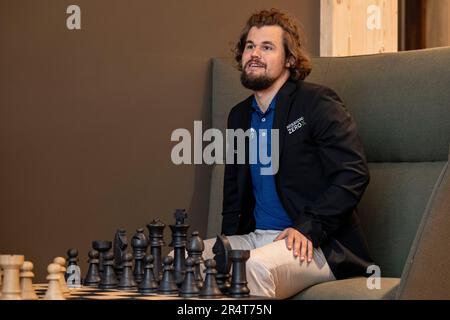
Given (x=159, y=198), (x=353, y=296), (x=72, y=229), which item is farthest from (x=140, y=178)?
(x=353, y=296)

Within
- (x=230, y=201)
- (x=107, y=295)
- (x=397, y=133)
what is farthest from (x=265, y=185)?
(x=107, y=295)

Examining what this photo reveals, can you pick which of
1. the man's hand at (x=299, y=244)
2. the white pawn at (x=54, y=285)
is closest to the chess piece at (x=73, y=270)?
the white pawn at (x=54, y=285)

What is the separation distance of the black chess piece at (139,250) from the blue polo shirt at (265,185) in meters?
0.66

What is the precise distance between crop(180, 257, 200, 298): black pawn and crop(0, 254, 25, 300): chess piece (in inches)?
15.0

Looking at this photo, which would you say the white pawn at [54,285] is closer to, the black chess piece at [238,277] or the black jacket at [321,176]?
the black chess piece at [238,277]

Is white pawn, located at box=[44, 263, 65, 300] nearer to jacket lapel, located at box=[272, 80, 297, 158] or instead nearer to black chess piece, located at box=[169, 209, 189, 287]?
black chess piece, located at box=[169, 209, 189, 287]

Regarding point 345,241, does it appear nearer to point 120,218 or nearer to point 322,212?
point 322,212

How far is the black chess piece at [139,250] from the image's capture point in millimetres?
2452

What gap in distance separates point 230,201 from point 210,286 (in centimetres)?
107

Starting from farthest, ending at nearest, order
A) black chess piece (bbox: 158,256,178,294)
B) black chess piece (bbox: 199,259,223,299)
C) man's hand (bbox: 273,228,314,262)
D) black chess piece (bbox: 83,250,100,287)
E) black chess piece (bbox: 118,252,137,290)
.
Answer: man's hand (bbox: 273,228,314,262)
black chess piece (bbox: 83,250,100,287)
black chess piece (bbox: 118,252,137,290)
black chess piece (bbox: 158,256,178,294)
black chess piece (bbox: 199,259,223,299)

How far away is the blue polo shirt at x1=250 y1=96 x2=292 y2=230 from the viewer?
3.05 metres

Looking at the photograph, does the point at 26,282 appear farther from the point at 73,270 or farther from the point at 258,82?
the point at 258,82

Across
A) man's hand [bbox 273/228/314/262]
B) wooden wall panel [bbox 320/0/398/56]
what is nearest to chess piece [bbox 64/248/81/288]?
man's hand [bbox 273/228/314/262]

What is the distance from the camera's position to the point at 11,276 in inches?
82.7
